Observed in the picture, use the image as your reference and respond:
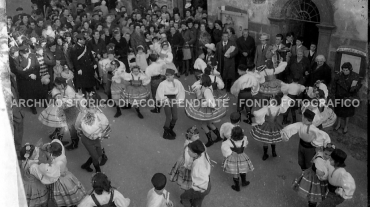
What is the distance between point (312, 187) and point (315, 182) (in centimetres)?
8

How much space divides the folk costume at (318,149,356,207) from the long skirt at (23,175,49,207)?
3.88m

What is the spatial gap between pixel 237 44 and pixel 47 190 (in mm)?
6272

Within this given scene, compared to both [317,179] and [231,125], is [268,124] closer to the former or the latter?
[231,125]

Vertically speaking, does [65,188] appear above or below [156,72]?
below

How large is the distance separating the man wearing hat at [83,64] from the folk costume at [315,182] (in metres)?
6.04

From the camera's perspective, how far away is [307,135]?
618 cm

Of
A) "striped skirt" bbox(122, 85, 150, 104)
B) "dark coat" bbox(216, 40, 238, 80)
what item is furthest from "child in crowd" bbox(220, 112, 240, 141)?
"dark coat" bbox(216, 40, 238, 80)

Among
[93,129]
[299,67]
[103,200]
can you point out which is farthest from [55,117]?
[299,67]

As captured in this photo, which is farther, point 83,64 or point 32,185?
point 83,64

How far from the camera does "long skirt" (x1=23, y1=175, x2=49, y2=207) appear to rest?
5508mm

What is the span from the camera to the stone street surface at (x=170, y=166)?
21.0ft

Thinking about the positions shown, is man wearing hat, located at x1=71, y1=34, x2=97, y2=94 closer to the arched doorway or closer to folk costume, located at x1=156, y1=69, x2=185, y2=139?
folk costume, located at x1=156, y1=69, x2=185, y2=139

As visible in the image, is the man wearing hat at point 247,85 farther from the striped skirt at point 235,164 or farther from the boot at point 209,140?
the striped skirt at point 235,164

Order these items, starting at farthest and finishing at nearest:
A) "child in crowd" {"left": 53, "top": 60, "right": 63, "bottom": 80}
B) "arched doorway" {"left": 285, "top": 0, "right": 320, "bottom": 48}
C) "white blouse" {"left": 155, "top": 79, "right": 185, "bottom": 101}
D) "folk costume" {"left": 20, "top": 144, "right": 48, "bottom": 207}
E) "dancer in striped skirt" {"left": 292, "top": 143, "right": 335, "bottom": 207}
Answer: "arched doorway" {"left": 285, "top": 0, "right": 320, "bottom": 48} → "child in crowd" {"left": 53, "top": 60, "right": 63, "bottom": 80} → "white blouse" {"left": 155, "top": 79, "right": 185, "bottom": 101} → "folk costume" {"left": 20, "top": 144, "right": 48, "bottom": 207} → "dancer in striped skirt" {"left": 292, "top": 143, "right": 335, "bottom": 207}
